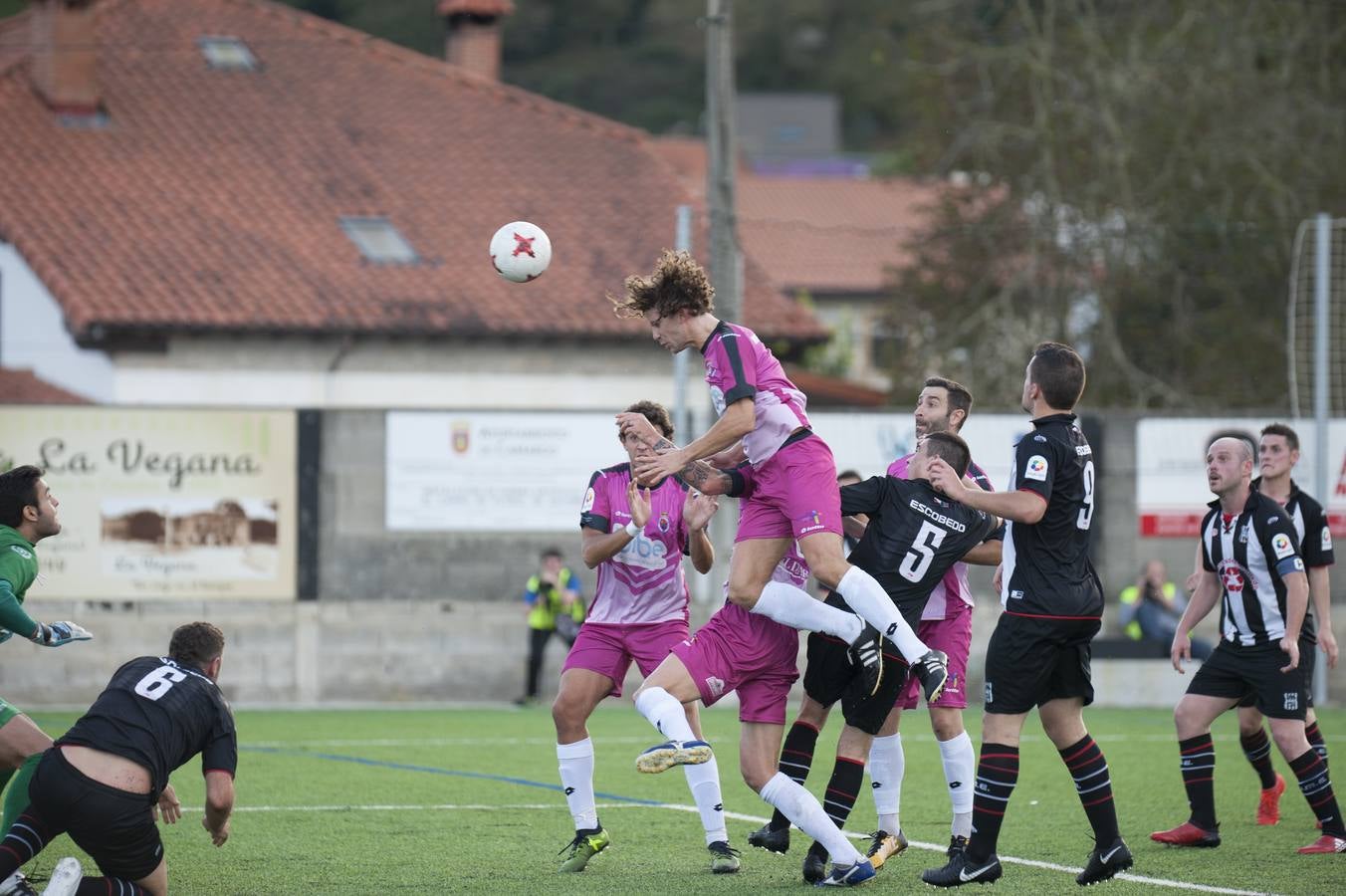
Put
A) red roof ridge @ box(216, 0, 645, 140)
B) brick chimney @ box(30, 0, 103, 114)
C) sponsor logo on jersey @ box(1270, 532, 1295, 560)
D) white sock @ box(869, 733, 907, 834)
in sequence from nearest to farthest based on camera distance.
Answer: white sock @ box(869, 733, 907, 834)
sponsor logo on jersey @ box(1270, 532, 1295, 560)
brick chimney @ box(30, 0, 103, 114)
red roof ridge @ box(216, 0, 645, 140)

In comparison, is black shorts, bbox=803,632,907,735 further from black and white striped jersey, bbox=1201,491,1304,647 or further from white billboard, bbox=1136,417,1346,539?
white billboard, bbox=1136,417,1346,539

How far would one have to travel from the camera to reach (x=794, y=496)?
25.1 ft

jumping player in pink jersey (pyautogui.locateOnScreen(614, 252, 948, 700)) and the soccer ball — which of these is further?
the soccer ball

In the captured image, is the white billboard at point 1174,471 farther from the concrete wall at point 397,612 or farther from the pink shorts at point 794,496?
the pink shorts at point 794,496

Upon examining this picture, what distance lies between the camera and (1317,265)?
17562 mm

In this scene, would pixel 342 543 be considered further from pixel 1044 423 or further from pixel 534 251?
pixel 1044 423

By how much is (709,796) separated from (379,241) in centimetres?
Answer: 2050

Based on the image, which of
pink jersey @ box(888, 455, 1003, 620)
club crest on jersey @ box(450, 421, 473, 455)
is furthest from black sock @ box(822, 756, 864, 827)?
club crest on jersey @ box(450, 421, 473, 455)

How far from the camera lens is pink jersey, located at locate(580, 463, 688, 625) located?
8.65m

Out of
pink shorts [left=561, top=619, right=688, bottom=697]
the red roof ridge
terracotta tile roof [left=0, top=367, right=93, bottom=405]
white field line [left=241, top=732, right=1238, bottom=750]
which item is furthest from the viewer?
the red roof ridge

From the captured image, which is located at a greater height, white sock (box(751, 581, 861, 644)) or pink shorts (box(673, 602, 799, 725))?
white sock (box(751, 581, 861, 644))

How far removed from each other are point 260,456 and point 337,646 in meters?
2.14

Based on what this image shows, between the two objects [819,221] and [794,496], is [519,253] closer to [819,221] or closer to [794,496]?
[794,496]

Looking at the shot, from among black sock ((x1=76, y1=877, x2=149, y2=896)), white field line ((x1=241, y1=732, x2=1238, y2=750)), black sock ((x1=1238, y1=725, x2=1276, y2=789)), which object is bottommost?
white field line ((x1=241, y1=732, x2=1238, y2=750))
